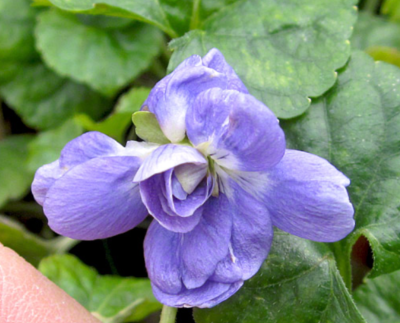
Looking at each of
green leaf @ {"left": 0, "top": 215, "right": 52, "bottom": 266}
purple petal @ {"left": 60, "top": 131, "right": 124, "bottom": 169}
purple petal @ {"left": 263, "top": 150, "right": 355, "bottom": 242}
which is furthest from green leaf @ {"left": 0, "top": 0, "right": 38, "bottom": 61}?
purple petal @ {"left": 263, "top": 150, "right": 355, "bottom": 242}

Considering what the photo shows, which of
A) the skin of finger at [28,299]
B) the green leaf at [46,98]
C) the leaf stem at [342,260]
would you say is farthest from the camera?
the green leaf at [46,98]

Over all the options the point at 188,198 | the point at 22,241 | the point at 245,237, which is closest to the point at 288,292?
the point at 245,237

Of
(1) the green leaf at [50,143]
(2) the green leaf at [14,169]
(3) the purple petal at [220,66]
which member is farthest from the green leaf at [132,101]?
(3) the purple petal at [220,66]

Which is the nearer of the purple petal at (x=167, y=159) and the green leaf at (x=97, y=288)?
the purple petal at (x=167, y=159)

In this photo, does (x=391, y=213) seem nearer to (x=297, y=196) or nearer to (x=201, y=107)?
(x=297, y=196)

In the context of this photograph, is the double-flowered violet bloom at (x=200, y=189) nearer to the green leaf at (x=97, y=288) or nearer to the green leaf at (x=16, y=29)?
the green leaf at (x=97, y=288)

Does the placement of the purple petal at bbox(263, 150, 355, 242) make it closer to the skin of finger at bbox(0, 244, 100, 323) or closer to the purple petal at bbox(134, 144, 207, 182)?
the purple petal at bbox(134, 144, 207, 182)
